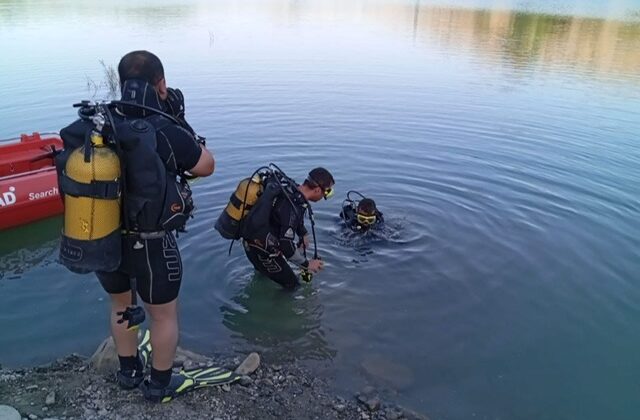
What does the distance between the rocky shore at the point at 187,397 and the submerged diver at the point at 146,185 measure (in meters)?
0.58

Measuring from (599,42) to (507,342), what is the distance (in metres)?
22.1

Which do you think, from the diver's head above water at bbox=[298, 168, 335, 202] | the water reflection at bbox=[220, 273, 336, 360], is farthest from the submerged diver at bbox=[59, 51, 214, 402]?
the diver's head above water at bbox=[298, 168, 335, 202]

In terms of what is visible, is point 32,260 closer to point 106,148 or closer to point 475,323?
point 106,148

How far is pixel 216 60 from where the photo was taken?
2012 centimetres

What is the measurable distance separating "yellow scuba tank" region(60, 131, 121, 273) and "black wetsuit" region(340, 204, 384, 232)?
4.64 metres

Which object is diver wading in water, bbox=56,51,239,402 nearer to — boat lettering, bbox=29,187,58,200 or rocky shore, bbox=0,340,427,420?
rocky shore, bbox=0,340,427,420

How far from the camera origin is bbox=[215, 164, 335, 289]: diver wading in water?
5.49 metres

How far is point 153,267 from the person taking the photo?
139 inches

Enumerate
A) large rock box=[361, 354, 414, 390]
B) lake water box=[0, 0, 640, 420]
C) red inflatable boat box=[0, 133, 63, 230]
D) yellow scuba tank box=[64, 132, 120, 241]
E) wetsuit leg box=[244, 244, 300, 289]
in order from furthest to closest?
red inflatable boat box=[0, 133, 63, 230], wetsuit leg box=[244, 244, 300, 289], lake water box=[0, 0, 640, 420], large rock box=[361, 354, 414, 390], yellow scuba tank box=[64, 132, 120, 241]

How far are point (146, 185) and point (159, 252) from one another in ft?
1.59

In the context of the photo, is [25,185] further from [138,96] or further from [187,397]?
[138,96]

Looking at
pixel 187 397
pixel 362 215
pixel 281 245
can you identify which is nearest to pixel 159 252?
pixel 187 397

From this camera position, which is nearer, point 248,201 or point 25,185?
point 248,201

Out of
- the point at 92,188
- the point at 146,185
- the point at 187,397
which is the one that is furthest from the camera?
the point at 187,397
